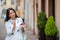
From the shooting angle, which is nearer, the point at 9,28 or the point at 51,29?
the point at 9,28

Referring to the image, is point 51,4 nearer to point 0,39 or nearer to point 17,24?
point 0,39

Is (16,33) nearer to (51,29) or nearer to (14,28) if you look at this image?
(14,28)

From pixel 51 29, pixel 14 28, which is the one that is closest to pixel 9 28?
pixel 14 28

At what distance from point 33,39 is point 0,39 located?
1.86 m

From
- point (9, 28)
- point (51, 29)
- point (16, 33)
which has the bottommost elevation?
point (51, 29)

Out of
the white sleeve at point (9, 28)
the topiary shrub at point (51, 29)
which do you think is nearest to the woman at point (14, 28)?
the white sleeve at point (9, 28)

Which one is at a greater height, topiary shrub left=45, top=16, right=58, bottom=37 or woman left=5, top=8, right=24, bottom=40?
woman left=5, top=8, right=24, bottom=40

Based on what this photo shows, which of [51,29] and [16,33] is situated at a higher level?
[16,33]

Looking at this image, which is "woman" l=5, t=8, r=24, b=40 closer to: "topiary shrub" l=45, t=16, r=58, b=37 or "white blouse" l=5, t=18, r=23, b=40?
"white blouse" l=5, t=18, r=23, b=40

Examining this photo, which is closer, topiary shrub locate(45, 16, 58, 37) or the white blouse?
the white blouse

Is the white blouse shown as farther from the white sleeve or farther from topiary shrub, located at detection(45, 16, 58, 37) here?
topiary shrub, located at detection(45, 16, 58, 37)

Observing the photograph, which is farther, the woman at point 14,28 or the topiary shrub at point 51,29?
the topiary shrub at point 51,29

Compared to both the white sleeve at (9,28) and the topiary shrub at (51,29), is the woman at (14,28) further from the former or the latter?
the topiary shrub at (51,29)

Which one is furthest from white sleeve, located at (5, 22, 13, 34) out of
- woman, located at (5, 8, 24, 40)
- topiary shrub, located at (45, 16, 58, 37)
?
topiary shrub, located at (45, 16, 58, 37)
